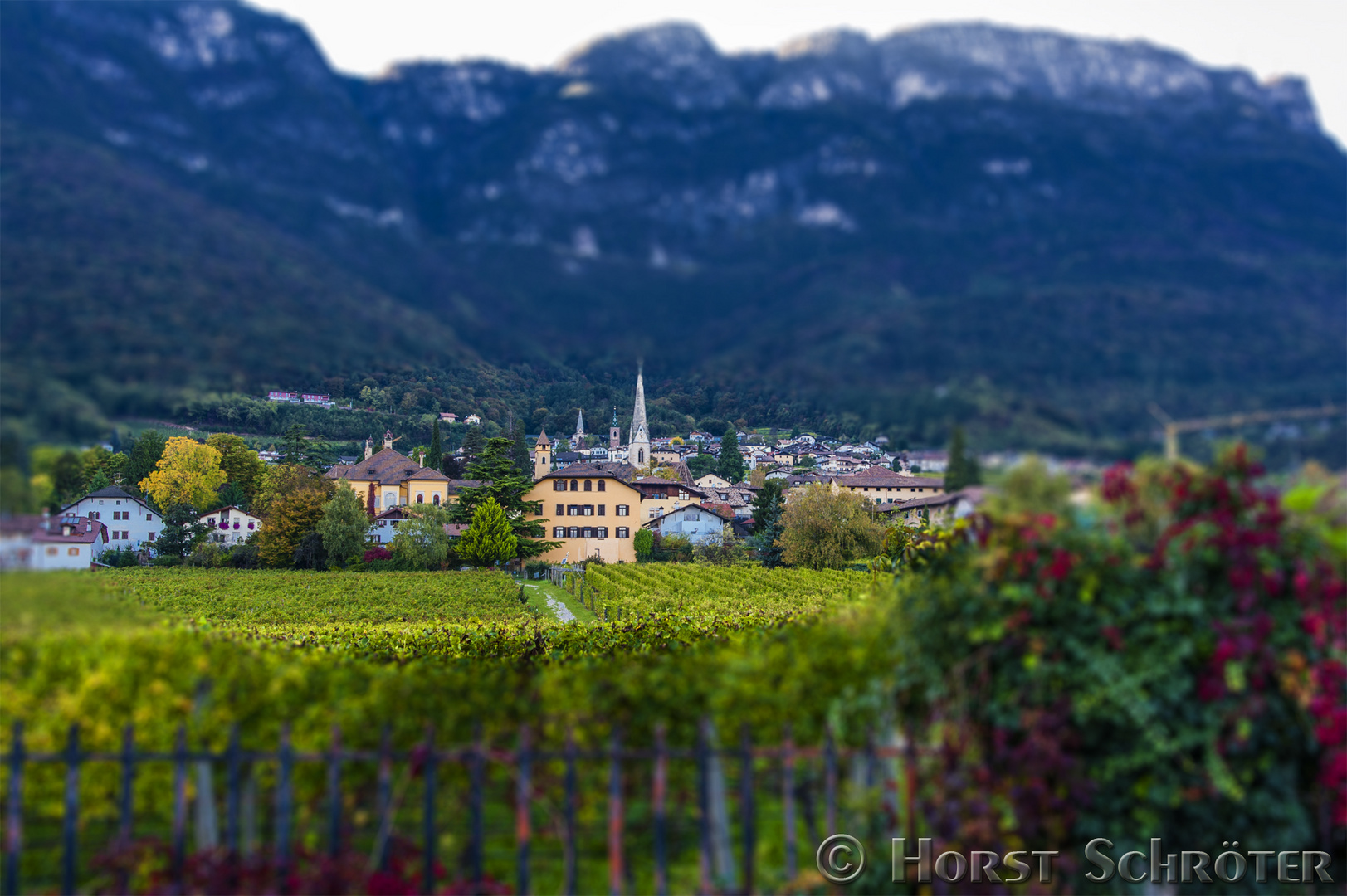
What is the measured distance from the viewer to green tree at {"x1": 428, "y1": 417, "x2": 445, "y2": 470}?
26953 mm

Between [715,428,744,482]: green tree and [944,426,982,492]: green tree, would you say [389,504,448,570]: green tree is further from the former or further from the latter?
[944,426,982,492]: green tree

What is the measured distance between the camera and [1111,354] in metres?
9.61

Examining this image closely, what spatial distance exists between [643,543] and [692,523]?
11.2 feet

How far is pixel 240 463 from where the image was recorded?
22016 millimetres

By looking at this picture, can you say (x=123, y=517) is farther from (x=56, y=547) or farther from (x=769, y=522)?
(x=769, y=522)

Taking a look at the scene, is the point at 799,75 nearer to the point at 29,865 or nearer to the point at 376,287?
the point at 376,287

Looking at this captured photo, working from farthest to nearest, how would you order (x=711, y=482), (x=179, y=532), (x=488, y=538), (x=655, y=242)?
1. (x=655, y=242)
2. (x=488, y=538)
3. (x=711, y=482)
4. (x=179, y=532)

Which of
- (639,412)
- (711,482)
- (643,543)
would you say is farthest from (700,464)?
(643,543)

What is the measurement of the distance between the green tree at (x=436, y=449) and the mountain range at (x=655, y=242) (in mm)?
1947

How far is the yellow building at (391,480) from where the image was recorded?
86.5ft

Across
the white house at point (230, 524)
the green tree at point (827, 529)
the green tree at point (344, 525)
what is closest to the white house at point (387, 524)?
the green tree at point (344, 525)

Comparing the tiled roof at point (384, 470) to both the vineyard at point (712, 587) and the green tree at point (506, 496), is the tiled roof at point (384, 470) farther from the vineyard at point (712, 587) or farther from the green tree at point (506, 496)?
the vineyard at point (712, 587)

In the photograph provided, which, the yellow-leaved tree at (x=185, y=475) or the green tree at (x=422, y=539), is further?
the green tree at (x=422, y=539)

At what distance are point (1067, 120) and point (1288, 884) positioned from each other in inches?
2278
